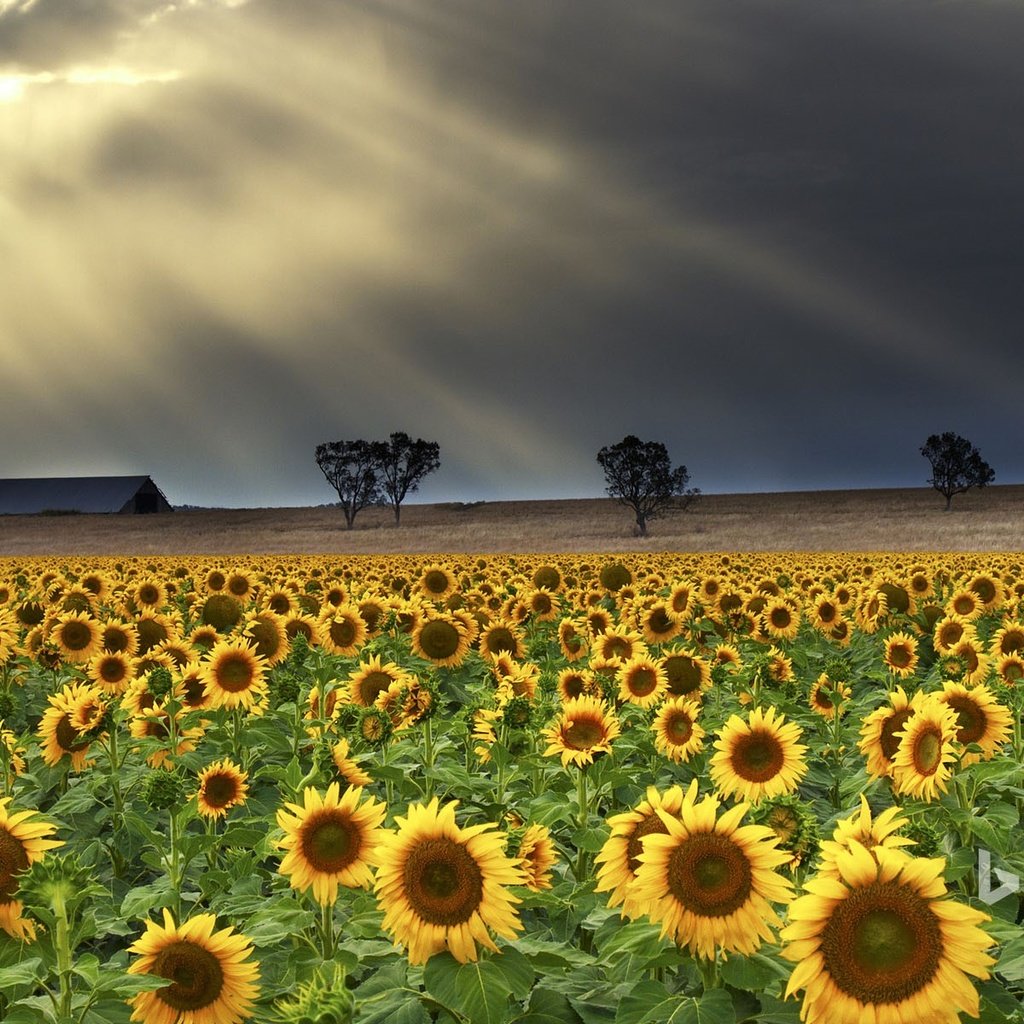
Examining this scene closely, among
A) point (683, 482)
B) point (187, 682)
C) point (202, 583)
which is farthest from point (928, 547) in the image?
point (187, 682)

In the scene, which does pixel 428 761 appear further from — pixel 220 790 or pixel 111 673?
pixel 111 673

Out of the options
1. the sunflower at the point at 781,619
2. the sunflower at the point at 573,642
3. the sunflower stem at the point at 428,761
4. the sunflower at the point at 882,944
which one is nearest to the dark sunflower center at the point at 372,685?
the sunflower stem at the point at 428,761

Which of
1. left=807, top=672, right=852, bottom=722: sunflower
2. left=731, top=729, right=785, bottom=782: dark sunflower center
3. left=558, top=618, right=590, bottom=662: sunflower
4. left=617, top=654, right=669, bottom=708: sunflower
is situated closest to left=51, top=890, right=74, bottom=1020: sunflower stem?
left=731, top=729, right=785, bottom=782: dark sunflower center

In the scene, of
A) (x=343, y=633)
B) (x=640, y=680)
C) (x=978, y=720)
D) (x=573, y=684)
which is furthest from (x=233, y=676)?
(x=978, y=720)

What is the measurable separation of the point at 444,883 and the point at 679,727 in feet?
13.4

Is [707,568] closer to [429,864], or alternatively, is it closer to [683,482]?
[429,864]

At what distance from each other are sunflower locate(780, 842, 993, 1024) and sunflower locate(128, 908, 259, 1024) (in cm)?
195

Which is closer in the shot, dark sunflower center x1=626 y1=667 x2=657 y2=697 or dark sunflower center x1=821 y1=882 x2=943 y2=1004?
dark sunflower center x1=821 y1=882 x2=943 y2=1004

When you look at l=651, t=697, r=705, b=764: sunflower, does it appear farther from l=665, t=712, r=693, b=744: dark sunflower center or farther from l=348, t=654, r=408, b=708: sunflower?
l=348, t=654, r=408, b=708: sunflower

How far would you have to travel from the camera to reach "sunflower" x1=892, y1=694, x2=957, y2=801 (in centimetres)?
506

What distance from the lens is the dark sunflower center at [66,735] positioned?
23.5ft

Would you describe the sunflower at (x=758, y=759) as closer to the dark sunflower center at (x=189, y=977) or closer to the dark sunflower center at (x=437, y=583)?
the dark sunflower center at (x=189, y=977)

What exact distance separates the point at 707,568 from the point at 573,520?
7962cm

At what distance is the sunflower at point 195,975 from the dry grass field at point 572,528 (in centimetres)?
5613
